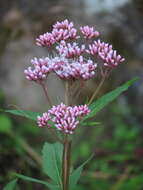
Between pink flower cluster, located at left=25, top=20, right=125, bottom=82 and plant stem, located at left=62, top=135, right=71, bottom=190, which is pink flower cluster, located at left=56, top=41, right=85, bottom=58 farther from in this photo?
plant stem, located at left=62, top=135, right=71, bottom=190

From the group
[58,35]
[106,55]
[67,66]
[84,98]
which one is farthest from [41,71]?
[84,98]

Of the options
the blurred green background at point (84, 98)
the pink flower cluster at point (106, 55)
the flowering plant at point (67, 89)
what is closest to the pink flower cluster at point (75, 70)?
the flowering plant at point (67, 89)

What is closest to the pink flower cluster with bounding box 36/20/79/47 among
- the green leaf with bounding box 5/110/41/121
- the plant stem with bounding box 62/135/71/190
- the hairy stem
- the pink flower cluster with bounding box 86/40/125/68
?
the pink flower cluster with bounding box 86/40/125/68

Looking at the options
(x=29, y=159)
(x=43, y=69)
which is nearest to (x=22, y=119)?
(x=29, y=159)

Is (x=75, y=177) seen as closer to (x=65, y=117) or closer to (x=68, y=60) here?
(x=65, y=117)

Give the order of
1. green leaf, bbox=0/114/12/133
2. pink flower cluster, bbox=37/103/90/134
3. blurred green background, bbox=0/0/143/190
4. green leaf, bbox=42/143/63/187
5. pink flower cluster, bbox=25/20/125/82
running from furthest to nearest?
green leaf, bbox=0/114/12/133 < blurred green background, bbox=0/0/143/190 < green leaf, bbox=42/143/63/187 < pink flower cluster, bbox=25/20/125/82 < pink flower cluster, bbox=37/103/90/134

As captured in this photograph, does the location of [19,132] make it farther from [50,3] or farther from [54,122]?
[50,3]

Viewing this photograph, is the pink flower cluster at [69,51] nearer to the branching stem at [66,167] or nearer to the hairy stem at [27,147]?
the branching stem at [66,167]
